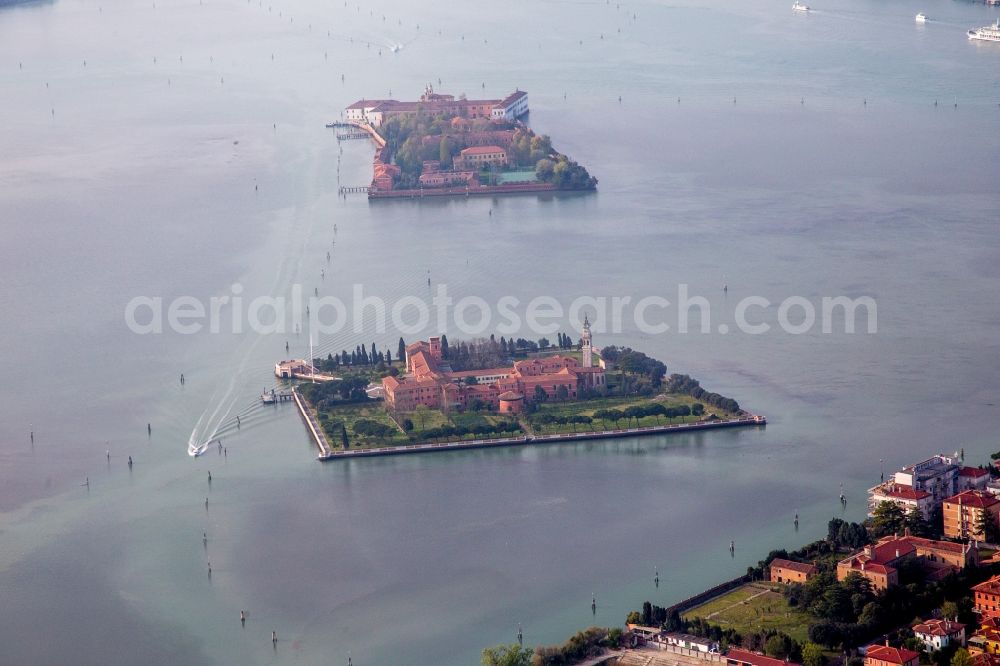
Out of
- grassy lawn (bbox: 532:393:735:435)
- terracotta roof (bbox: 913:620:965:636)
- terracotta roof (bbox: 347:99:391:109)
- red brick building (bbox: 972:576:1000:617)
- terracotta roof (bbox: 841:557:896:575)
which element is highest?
terracotta roof (bbox: 347:99:391:109)

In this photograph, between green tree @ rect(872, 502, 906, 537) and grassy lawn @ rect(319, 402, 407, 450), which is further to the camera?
grassy lawn @ rect(319, 402, 407, 450)

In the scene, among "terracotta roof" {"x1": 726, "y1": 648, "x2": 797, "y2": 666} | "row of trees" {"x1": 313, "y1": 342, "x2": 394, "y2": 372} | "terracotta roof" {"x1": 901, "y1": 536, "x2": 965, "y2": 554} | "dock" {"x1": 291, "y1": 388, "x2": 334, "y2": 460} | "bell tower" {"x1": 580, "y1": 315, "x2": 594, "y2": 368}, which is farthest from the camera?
"row of trees" {"x1": 313, "y1": 342, "x2": 394, "y2": 372}

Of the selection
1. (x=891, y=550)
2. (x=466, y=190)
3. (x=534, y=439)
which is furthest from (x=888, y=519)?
(x=466, y=190)

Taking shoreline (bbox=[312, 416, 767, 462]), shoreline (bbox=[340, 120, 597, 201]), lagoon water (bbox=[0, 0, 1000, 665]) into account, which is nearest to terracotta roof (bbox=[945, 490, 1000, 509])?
lagoon water (bbox=[0, 0, 1000, 665])

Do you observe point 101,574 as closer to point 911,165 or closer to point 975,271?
point 975,271

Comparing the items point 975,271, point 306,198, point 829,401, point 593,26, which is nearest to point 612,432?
point 829,401

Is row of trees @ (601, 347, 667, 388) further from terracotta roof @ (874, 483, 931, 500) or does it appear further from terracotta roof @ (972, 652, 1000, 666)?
terracotta roof @ (972, 652, 1000, 666)

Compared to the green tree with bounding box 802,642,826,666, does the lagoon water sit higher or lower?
higher
